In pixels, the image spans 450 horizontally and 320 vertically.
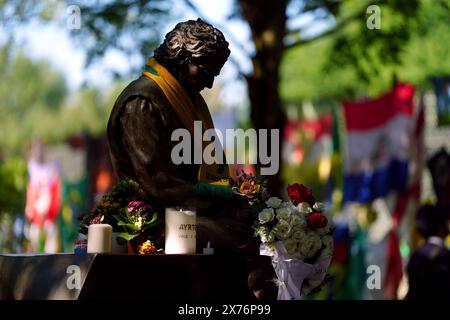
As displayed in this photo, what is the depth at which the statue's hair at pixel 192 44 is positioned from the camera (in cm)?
851

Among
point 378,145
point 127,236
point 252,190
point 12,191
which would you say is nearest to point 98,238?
point 127,236

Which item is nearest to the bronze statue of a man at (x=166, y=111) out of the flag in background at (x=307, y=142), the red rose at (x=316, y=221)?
the red rose at (x=316, y=221)

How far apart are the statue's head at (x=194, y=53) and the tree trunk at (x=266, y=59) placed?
6549mm

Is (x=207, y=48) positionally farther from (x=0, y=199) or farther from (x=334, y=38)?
(x=0, y=199)

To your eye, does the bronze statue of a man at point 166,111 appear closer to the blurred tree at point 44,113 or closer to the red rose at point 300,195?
the red rose at point 300,195

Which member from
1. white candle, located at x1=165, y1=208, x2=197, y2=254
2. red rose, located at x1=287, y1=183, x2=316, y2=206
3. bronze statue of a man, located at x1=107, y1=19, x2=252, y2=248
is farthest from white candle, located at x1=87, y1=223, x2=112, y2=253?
red rose, located at x1=287, y1=183, x2=316, y2=206

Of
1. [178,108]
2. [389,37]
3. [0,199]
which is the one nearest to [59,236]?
[0,199]

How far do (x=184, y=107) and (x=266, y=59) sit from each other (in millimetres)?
7173

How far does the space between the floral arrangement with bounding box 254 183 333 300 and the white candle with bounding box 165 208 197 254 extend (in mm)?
496

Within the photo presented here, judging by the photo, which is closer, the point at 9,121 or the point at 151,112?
the point at 151,112

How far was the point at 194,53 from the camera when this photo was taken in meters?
8.54

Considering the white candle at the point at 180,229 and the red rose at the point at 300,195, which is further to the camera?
the red rose at the point at 300,195

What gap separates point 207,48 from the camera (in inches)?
335
